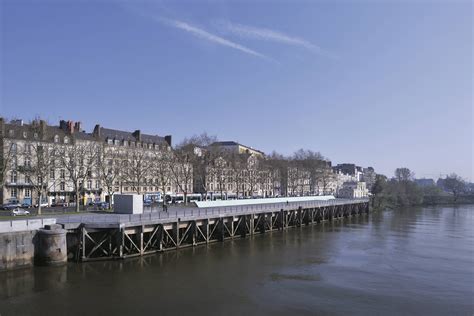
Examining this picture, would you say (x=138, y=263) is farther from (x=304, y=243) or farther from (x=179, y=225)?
(x=304, y=243)

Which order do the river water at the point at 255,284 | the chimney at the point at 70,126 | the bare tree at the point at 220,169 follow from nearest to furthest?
the river water at the point at 255,284
the chimney at the point at 70,126
the bare tree at the point at 220,169

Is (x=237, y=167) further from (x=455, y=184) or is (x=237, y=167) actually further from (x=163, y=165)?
(x=455, y=184)

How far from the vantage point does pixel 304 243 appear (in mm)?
45906

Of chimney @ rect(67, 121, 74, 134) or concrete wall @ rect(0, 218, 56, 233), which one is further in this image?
chimney @ rect(67, 121, 74, 134)

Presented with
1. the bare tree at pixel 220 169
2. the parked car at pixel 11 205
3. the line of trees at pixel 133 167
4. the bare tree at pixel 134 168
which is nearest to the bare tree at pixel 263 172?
the line of trees at pixel 133 167

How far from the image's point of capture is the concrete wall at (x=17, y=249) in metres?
28.0

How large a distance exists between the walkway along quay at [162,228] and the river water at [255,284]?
1769mm

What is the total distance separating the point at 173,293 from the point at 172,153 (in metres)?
57.9

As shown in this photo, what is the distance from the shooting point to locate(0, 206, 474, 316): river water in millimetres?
22172

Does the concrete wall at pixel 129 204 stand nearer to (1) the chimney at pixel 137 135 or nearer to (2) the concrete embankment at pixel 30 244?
(2) the concrete embankment at pixel 30 244

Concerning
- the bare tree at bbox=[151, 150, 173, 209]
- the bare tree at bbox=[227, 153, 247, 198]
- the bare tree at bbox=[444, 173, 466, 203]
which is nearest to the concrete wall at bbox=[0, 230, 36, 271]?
the bare tree at bbox=[151, 150, 173, 209]

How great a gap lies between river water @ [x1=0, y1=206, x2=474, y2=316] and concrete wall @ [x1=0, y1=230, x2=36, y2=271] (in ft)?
3.15

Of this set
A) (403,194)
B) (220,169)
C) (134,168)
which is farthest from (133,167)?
(403,194)

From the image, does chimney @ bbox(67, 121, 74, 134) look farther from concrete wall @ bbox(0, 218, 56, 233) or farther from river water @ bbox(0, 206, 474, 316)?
concrete wall @ bbox(0, 218, 56, 233)
